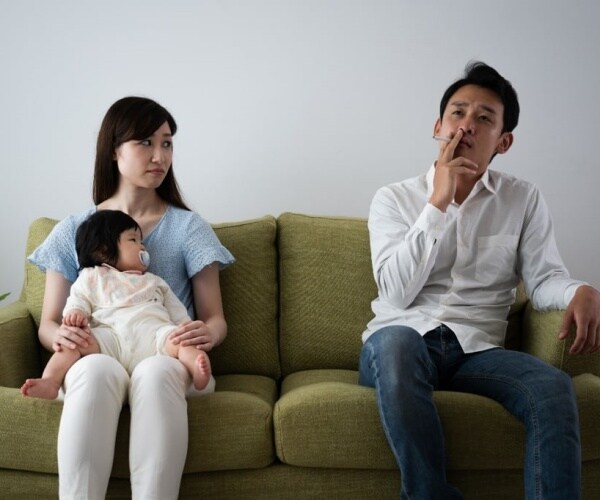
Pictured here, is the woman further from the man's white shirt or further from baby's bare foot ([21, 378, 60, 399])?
the man's white shirt

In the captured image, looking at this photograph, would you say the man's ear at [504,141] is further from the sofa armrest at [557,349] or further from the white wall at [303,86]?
the white wall at [303,86]

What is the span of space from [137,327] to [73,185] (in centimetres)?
109

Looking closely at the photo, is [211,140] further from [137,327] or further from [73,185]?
[137,327]

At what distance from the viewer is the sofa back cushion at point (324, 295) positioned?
2389mm

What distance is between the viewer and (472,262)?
2117 millimetres

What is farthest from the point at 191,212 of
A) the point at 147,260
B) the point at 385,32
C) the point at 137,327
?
the point at 385,32

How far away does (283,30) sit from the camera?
282cm

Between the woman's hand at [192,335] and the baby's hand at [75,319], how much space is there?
8.5 inches

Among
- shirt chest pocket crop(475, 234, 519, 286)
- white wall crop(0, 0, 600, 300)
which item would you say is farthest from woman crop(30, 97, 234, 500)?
shirt chest pocket crop(475, 234, 519, 286)

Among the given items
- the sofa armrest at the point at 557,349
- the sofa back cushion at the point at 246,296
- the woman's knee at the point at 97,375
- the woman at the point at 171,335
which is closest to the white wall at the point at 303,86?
the sofa back cushion at the point at 246,296

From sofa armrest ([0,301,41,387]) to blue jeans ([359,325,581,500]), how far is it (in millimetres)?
956

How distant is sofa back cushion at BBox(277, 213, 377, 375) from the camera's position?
239 cm

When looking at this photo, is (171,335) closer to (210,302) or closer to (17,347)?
(210,302)

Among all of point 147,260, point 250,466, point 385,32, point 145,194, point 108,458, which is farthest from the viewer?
point 385,32
